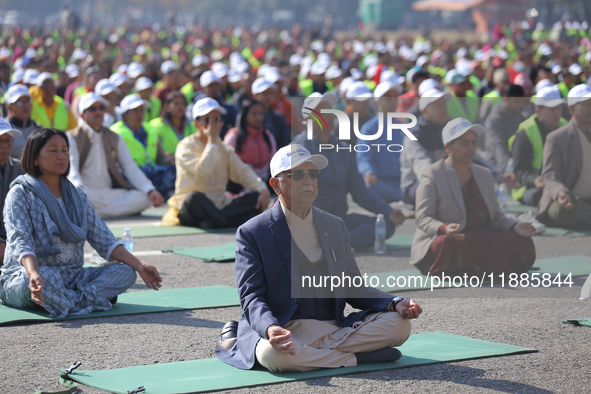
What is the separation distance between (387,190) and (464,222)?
877 mm

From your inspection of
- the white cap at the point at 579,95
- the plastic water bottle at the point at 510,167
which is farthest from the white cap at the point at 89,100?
the white cap at the point at 579,95

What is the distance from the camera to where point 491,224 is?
6.01m

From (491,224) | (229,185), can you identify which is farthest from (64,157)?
(229,185)

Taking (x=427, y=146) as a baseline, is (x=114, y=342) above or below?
below

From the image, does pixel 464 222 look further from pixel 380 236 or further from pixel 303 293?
pixel 303 293

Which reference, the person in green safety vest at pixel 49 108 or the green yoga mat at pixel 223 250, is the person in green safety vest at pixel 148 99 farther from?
the green yoga mat at pixel 223 250

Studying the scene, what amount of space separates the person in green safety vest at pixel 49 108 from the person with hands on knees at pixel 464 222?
6683mm

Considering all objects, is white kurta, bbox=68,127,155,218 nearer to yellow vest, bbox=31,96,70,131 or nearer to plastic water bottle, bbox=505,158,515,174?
yellow vest, bbox=31,96,70,131

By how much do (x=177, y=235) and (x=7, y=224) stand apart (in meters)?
3.20

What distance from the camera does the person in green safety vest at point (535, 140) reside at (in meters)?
6.47

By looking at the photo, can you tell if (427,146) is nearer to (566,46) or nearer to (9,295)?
(9,295)

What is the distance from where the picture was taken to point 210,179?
838 centimetres

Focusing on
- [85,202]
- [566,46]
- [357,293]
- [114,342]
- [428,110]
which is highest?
[566,46]

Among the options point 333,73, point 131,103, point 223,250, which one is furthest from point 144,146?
point 333,73
